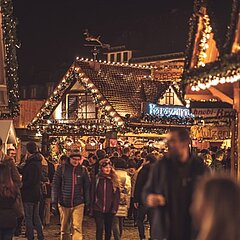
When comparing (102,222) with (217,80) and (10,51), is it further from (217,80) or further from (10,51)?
(10,51)

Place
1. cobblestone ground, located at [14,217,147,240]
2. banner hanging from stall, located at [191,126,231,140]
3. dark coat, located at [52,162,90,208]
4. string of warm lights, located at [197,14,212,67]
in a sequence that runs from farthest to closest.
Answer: banner hanging from stall, located at [191,126,231,140] < cobblestone ground, located at [14,217,147,240] < dark coat, located at [52,162,90,208] < string of warm lights, located at [197,14,212,67]

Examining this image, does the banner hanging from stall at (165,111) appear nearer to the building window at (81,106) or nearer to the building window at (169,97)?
the building window at (169,97)

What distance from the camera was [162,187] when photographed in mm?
7520

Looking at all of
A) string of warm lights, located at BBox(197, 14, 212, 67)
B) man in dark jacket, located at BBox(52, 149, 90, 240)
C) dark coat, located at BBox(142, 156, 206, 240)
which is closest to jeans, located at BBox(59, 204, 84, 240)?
man in dark jacket, located at BBox(52, 149, 90, 240)

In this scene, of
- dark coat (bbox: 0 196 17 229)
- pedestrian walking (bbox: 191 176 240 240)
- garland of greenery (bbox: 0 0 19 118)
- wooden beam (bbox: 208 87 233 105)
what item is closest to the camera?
pedestrian walking (bbox: 191 176 240 240)

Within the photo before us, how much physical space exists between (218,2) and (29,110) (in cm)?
3517

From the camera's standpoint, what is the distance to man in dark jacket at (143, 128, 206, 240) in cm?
739

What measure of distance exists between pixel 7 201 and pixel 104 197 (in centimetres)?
262

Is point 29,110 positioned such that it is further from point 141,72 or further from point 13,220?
point 13,220

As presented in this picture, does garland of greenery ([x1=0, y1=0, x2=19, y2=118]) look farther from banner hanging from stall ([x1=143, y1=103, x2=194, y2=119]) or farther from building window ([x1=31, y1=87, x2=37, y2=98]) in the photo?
building window ([x1=31, y1=87, x2=37, y2=98])

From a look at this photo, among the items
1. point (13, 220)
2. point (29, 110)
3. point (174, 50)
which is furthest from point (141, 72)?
point (13, 220)

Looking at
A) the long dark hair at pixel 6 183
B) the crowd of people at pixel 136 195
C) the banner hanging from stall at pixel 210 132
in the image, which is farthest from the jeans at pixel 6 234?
the banner hanging from stall at pixel 210 132

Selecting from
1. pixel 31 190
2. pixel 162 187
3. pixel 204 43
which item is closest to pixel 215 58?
pixel 204 43

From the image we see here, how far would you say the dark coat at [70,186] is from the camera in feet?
44.3
